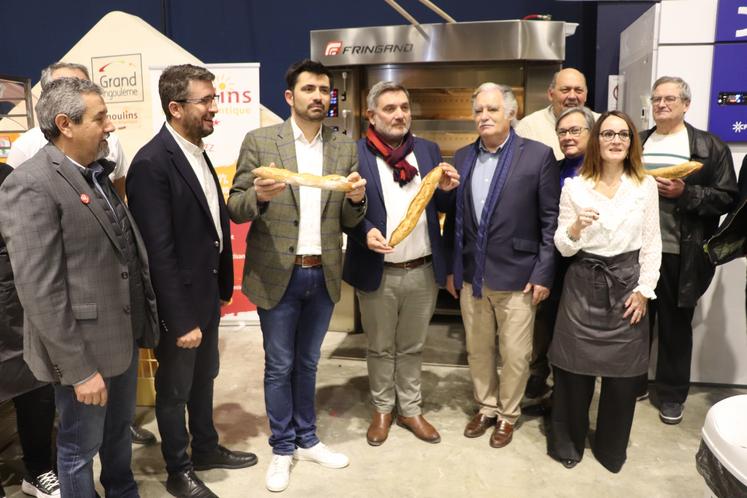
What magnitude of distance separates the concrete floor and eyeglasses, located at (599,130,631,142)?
152 centimetres

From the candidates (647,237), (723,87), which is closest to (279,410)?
(647,237)

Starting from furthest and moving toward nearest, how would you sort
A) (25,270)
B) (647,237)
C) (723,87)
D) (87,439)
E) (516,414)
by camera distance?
(723,87), (516,414), (647,237), (87,439), (25,270)

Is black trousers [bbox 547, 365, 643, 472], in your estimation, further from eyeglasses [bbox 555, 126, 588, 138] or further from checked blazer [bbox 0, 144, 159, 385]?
checked blazer [bbox 0, 144, 159, 385]

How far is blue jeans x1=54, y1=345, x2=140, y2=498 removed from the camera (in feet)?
6.14

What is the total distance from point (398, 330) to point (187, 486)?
1.20m

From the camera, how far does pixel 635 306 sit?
8.22 feet

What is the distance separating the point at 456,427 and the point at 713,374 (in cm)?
176

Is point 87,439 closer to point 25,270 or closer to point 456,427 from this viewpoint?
point 25,270

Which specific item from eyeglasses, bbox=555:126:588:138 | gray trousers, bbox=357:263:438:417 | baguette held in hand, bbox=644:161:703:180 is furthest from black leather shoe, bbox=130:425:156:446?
baguette held in hand, bbox=644:161:703:180

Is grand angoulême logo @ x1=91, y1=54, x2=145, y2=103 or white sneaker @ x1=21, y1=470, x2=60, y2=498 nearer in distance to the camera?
white sneaker @ x1=21, y1=470, x2=60, y2=498

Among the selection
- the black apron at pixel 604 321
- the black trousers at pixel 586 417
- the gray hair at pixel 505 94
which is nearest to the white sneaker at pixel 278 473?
the black trousers at pixel 586 417

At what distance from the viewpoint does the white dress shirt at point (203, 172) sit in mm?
2248

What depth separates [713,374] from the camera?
11.7ft

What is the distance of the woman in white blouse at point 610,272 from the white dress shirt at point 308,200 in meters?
1.09
